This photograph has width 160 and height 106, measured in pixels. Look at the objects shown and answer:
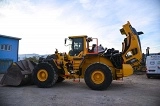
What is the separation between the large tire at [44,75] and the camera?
11797 mm

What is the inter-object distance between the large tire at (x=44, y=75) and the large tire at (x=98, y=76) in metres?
1.88

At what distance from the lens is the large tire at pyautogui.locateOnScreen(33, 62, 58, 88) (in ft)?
38.7

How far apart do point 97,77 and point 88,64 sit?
1.38 meters

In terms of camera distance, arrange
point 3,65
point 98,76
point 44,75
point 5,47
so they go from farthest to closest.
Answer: point 5,47 < point 3,65 < point 44,75 < point 98,76

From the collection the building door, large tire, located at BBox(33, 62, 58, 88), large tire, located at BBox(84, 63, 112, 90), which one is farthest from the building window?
large tire, located at BBox(84, 63, 112, 90)

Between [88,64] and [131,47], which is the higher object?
[131,47]

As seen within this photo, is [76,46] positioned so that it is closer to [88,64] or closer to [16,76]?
[88,64]

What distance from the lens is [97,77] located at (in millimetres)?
11086

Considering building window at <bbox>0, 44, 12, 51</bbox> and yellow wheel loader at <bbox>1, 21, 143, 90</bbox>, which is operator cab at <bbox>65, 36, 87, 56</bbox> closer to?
yellow wheel loader at <bbox>1, 21, 143, 90</bbox>

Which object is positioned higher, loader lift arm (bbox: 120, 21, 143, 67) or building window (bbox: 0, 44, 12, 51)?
building window (bbox: 0, 44, 12, 51)

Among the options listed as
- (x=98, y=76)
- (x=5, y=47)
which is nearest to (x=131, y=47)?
(x=98, y=76)

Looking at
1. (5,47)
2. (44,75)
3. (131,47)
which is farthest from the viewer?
(5,47)

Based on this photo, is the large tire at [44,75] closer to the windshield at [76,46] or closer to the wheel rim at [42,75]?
the wheel rim at [42,75]

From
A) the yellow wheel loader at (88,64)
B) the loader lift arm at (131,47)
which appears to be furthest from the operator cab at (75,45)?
the loader lift arm at (131,47)
